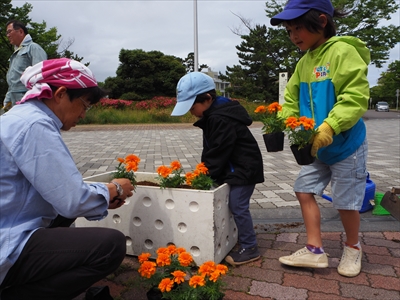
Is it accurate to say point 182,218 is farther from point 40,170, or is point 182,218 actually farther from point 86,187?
point 40,170

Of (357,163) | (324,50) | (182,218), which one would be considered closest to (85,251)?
(182,218)

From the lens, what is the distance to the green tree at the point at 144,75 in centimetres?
3325

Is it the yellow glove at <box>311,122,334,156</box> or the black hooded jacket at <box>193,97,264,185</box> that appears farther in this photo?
the black hooded jacket at <box>193,97,264,185</box>

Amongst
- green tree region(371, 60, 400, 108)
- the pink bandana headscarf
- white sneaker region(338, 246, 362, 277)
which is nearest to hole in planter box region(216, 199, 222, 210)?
white sneaker region(338, 246, 362, 277)

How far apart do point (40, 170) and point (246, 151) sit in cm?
146

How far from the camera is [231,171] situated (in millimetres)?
2600

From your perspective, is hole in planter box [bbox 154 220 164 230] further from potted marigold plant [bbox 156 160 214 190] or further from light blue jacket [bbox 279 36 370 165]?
light blue jacket [bbox 279 36 370 165]

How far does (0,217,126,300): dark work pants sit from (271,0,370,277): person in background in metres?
1.27

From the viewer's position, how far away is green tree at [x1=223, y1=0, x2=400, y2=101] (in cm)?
2098

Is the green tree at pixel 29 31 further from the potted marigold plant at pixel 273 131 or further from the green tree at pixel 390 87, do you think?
the green tree at pixel 390 87

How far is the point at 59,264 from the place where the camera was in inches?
65.4

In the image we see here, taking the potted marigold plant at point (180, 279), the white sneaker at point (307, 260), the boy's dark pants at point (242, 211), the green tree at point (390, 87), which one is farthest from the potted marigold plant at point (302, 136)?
the green tree at point (390, 87)

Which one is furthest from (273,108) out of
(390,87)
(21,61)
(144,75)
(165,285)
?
(390,87)

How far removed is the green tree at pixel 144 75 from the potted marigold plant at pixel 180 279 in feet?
104
